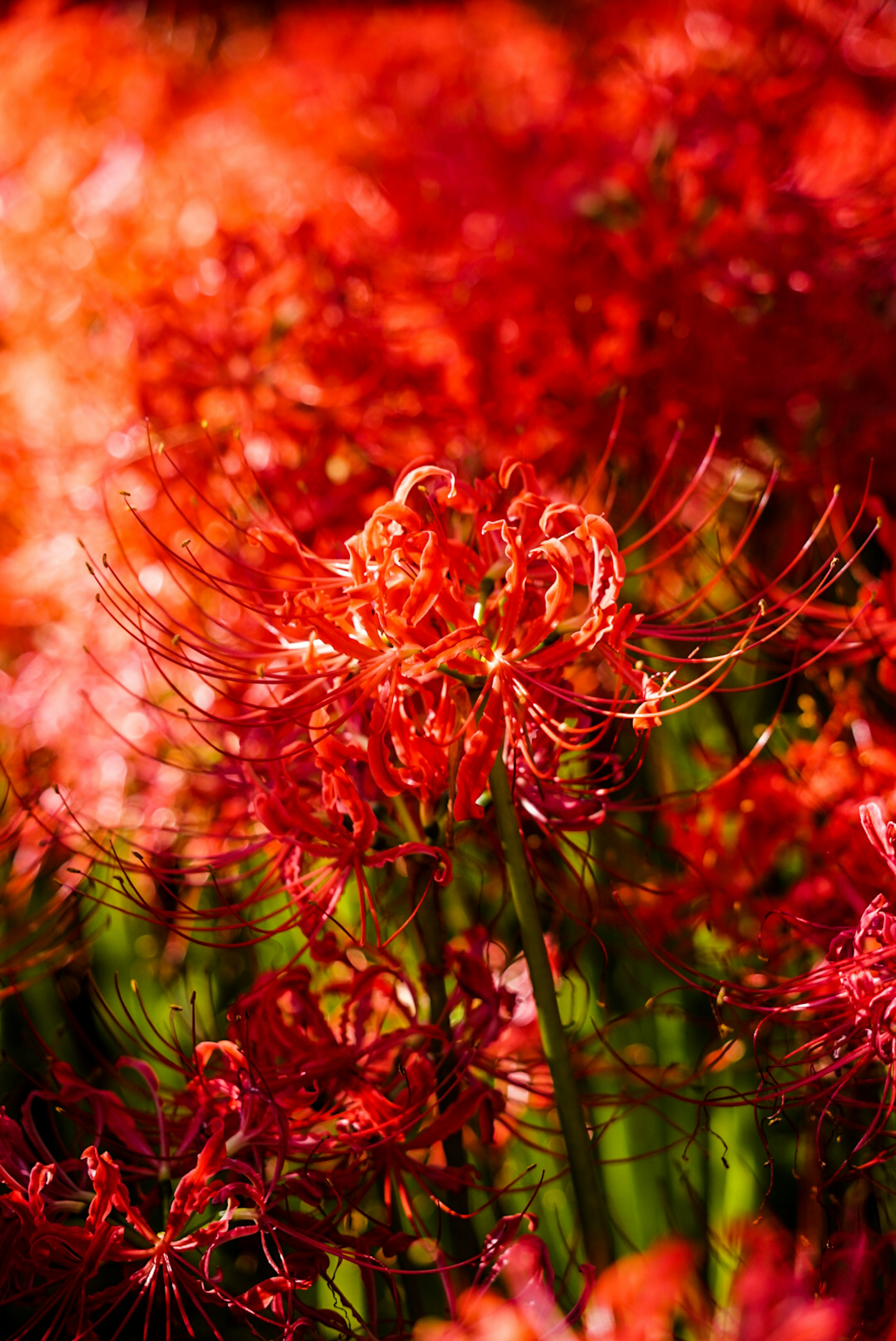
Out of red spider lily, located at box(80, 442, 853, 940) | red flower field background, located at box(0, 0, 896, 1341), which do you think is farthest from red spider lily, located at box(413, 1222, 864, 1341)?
red spider lily, located at box(80, 442, 853, 940)

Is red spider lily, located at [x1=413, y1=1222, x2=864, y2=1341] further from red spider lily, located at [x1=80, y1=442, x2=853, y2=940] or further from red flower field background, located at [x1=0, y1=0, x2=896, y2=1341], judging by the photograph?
red spider lily, located at [x1=80, y1=442, x2=853, y2=940]

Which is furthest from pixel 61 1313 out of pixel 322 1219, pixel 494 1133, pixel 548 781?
pixel 548 781

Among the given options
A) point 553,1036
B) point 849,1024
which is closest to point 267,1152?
point 553,1036

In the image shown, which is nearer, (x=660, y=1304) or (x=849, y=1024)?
(x=660, y=1304)

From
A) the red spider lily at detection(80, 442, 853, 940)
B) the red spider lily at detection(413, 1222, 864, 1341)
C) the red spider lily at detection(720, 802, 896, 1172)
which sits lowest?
the red spider lily at detection(413, 1222, 864, 1341)

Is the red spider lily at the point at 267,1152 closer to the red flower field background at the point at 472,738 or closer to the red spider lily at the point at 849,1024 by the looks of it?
the red flower field background at the point at 472,738

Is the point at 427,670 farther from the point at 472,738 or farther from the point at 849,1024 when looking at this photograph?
the point at 849,1024

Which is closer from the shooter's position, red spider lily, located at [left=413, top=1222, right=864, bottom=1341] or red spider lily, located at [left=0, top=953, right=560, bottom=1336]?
red spider lily, located at [left=413, top=1222, right=864, bottom=1341]

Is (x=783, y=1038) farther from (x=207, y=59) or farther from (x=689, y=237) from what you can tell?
(x=207, y=59)
